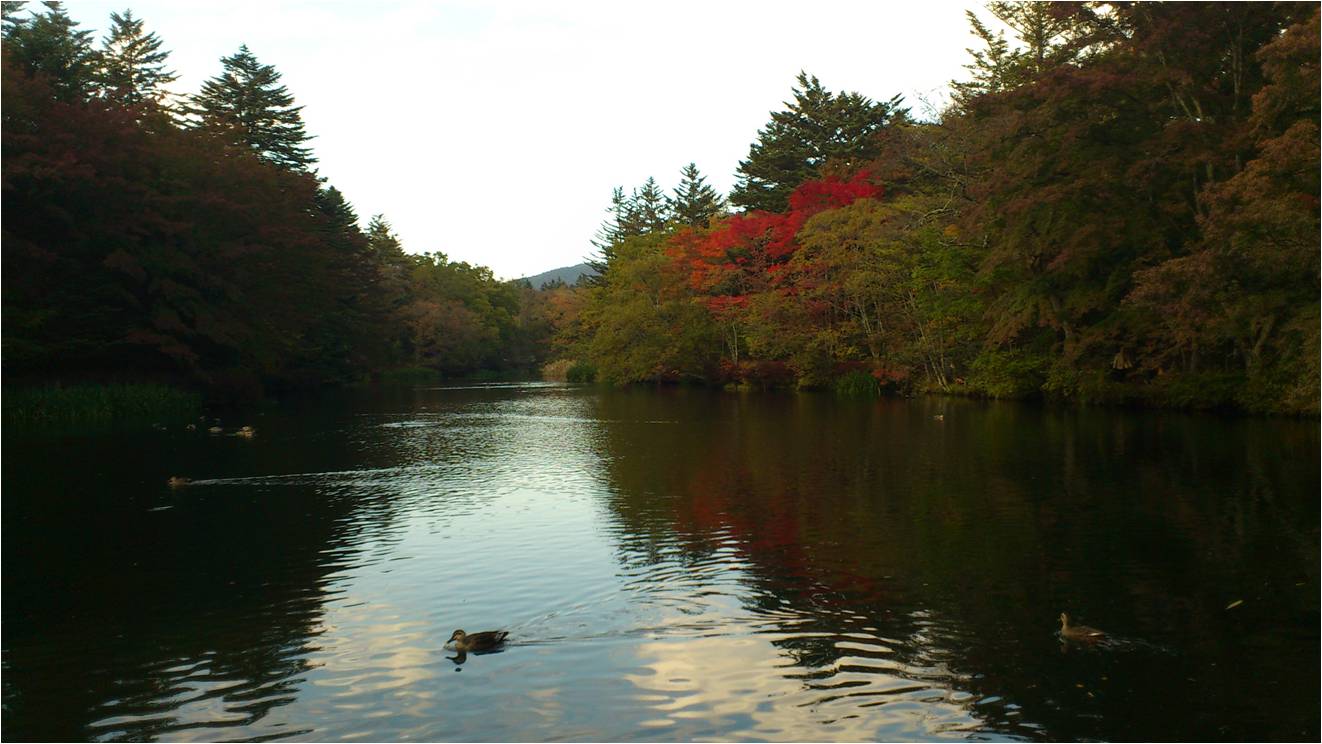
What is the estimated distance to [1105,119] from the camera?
31906mm

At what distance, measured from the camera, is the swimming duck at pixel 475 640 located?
8.40 meters

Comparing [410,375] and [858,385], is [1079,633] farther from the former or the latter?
[410,375]

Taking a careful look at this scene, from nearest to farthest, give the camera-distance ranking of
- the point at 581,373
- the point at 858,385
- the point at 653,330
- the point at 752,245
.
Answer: the point at 858,385, the point at 752,245, the point at 653,330, the point at 581,373

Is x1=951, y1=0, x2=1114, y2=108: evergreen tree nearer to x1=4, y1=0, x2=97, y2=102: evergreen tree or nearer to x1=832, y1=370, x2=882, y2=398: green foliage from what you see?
x1=832, y1=370, x2=882, y2=398: green foliage

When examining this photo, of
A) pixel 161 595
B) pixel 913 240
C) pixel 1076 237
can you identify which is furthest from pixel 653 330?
pixel 161 595

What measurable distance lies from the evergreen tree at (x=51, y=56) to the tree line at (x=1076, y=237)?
A: 30239 mm

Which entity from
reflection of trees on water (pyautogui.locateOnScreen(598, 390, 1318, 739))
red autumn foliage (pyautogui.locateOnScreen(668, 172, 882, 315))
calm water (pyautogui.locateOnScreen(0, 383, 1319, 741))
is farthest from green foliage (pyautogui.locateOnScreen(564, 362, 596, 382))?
calm water (pyautogui.locateOnScreen(0, 383, 1319, 741))

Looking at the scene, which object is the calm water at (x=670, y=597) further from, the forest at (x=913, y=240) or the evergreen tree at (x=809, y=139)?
the evergreen tree at (x=809, y=139)

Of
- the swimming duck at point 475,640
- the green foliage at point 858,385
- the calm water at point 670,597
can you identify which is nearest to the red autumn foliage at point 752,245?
the green foliage at point 858,385

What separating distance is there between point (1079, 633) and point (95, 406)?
1223 inches

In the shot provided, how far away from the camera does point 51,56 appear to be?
3841 centimetres

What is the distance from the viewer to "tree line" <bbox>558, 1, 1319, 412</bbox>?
25.7 meters

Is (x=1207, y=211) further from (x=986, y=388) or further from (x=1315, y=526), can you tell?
(x=1315, y=526)

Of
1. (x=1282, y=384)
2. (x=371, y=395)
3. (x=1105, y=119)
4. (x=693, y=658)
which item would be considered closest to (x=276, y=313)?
(x=371, y=395)
